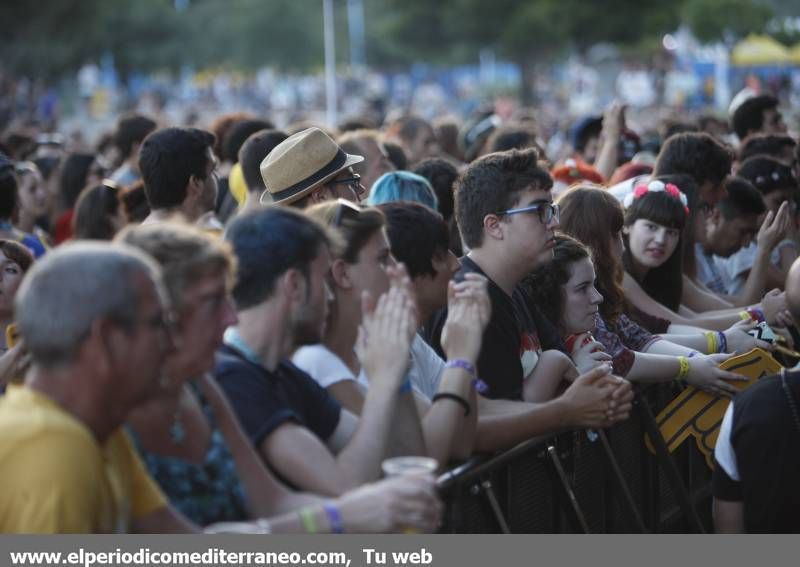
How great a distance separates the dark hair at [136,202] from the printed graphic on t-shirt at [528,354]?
11.8 ft

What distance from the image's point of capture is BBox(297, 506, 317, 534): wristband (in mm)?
3402

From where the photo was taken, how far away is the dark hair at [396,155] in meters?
9.72

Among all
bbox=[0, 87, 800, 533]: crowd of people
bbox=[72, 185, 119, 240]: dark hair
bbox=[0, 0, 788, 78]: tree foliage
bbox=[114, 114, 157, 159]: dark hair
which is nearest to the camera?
bbox=[0, 87, 800, 533]: crowd of people

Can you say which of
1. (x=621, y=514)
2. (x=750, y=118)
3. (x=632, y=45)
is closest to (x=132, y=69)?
(x=632, y=45)

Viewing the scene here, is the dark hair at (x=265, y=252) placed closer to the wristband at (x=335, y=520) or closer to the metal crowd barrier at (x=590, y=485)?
the wristband at (x=335, y=520)

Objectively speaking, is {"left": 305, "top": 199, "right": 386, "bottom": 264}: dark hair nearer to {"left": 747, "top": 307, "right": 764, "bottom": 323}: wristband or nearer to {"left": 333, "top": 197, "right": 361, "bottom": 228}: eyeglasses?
{"left": 333, "top": 197, "right": 361, "bottom": 228}: eyeglasses

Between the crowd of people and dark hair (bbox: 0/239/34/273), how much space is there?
0.01 m

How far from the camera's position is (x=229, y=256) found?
3.45 m

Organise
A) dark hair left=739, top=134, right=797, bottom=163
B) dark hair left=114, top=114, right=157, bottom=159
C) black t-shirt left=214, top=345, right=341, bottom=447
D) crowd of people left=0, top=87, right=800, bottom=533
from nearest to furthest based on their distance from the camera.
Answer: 1. crowd of people left=0, top=87, right=800, bottom=533
2. black t-shirt left=214, top=345, right=341, bottom=447
3. dark hair left=114, top=114, right=157, bottom=159
4. dark hair left=739, top=134, right=797, bottom=163

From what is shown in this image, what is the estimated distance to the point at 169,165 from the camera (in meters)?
6.95

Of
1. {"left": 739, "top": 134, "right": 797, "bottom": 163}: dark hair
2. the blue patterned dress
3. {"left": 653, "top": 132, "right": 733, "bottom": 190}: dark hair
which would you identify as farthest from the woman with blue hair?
{"left": 739, "top": 134, "right": 797, "bottom": 163}: dark hair

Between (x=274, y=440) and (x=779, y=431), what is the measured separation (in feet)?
5.22

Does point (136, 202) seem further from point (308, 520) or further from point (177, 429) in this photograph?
point (308, 520)
